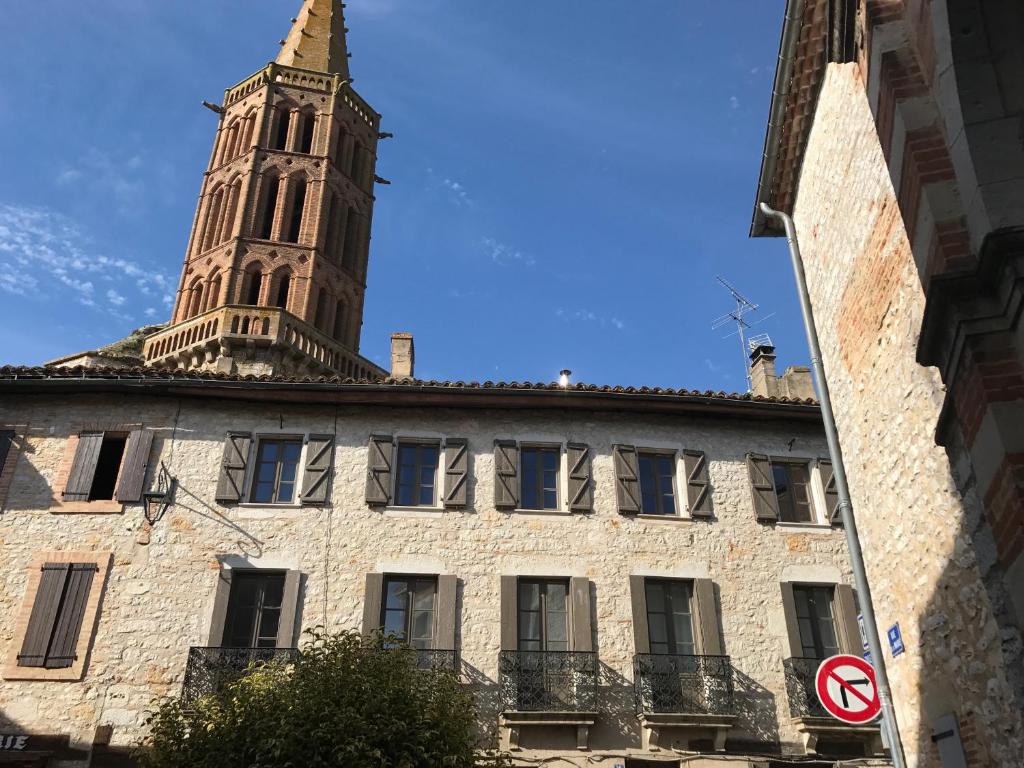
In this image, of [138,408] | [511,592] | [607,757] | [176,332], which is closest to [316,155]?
[176,332]

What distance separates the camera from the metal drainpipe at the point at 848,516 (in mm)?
8688

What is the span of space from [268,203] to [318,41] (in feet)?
40.6

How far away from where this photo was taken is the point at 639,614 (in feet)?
51.0

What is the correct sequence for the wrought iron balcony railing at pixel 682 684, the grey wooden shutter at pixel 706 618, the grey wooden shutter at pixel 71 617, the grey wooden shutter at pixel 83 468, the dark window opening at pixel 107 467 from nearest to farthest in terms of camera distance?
the grey wooden shutter at pixel 71 617 → the wrought iron balcony railing at pixel 682 684 → the grey wooden shutter at pixel 706 618 → the grey wooden shutter at pixel 83 468 → the dark window opening at pixel 107 467

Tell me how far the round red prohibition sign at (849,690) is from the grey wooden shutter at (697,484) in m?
7.45

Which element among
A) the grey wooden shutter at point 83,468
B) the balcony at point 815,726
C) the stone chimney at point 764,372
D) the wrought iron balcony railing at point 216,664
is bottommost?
the balcony at point 815,726

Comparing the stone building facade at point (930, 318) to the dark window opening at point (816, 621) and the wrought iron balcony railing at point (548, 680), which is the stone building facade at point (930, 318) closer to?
the wrought iron balcony railing at point (548, 680)

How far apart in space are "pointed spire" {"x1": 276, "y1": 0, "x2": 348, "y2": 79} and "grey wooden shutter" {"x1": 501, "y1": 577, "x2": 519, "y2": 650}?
35879 mm

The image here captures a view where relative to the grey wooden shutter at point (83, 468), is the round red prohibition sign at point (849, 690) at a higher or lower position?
lower

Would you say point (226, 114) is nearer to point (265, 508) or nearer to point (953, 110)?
point (265, 508)

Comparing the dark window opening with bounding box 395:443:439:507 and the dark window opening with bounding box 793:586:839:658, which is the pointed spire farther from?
the dark window opening with bounding box 793:586:839:658

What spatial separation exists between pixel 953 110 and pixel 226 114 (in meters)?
42.5

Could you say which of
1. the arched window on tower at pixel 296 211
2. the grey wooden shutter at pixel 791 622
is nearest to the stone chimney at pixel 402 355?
the grey wooden shutter at pixel 791 622

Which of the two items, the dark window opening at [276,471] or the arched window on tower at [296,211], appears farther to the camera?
the arched window on tower at [296,211]
